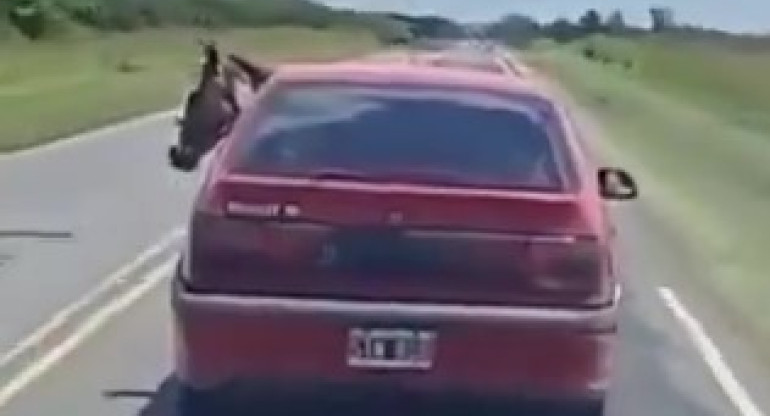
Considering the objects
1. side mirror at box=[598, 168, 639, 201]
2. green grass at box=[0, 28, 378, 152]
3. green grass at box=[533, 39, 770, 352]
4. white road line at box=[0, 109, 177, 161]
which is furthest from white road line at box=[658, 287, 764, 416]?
green grass at box=[0, 28, 378, 152]

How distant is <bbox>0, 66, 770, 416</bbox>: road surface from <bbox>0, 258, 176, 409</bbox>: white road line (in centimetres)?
2

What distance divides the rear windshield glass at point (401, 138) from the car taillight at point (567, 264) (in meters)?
→ 0.33

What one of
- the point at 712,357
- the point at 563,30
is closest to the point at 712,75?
the point at 712,357

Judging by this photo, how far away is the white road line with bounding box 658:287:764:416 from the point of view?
11.4 meters

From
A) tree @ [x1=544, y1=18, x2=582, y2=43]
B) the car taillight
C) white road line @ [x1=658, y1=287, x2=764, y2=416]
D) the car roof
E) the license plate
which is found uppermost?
the car roof

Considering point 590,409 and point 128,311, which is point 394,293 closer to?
point 590,409

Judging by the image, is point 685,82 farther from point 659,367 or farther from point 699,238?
point 659,367

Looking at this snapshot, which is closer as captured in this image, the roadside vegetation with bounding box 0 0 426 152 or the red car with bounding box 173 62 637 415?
the red car with bounding box 173 62 637 415

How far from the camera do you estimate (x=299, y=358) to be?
912 centimetres

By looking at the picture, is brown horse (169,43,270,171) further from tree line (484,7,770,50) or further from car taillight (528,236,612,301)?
tree line (484,7,770,50)

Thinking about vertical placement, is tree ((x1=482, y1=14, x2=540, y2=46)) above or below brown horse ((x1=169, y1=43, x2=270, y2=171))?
below

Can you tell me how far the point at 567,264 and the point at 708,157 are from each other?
1021 inches

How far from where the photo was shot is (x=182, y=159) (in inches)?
650

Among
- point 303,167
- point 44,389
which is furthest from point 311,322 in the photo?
point 44,389
